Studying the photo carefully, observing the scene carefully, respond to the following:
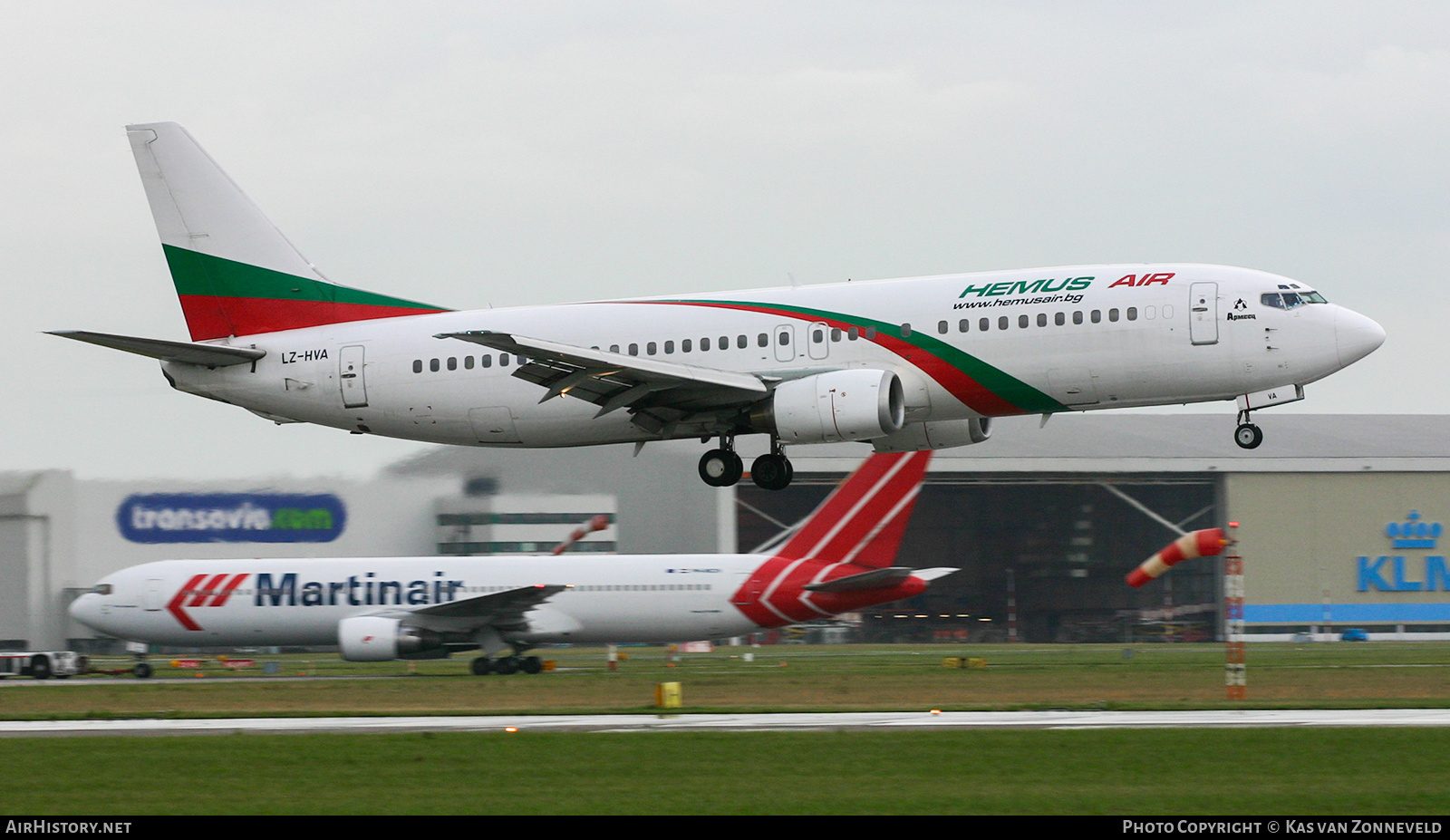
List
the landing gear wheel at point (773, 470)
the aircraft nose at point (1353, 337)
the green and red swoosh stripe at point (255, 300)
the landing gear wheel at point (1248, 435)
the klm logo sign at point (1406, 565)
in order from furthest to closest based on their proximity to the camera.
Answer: the klm logo sign at point (1406, 565), the green and red swoosh stripe at point (255, 300), the landing gear wheel at point (773, 470), the landing gear wheel at point (1248, 435), the aircraft nose at point (1353, 337)

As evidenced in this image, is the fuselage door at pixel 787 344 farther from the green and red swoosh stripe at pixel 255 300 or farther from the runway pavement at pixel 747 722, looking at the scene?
the green and red swoosh stripe at pixel 255 300

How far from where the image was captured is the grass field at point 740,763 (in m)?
Answer: 20.7

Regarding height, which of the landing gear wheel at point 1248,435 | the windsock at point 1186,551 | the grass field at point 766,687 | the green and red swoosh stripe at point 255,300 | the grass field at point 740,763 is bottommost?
the grass field at point 766,687

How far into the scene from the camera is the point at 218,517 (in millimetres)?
55438

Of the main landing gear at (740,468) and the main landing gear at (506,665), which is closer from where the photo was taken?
the main landing gear at (740,468)

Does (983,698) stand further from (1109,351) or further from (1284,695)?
(1109,351)

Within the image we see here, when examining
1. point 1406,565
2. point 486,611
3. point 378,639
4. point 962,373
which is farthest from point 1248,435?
point 1406,565

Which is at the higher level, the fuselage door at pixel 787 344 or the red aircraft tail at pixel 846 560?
the fuselage door at pixel 787 344

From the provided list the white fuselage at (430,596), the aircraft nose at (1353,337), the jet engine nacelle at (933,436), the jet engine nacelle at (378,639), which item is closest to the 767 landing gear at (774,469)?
the jet engine nacelle at (933,436)

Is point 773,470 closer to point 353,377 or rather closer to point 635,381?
point 635,381

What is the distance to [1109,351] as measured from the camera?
30.8 meters

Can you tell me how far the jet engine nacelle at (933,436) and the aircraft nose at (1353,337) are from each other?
7191 mm

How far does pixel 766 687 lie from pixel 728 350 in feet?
45.4

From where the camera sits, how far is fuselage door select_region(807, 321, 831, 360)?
32625 mm
